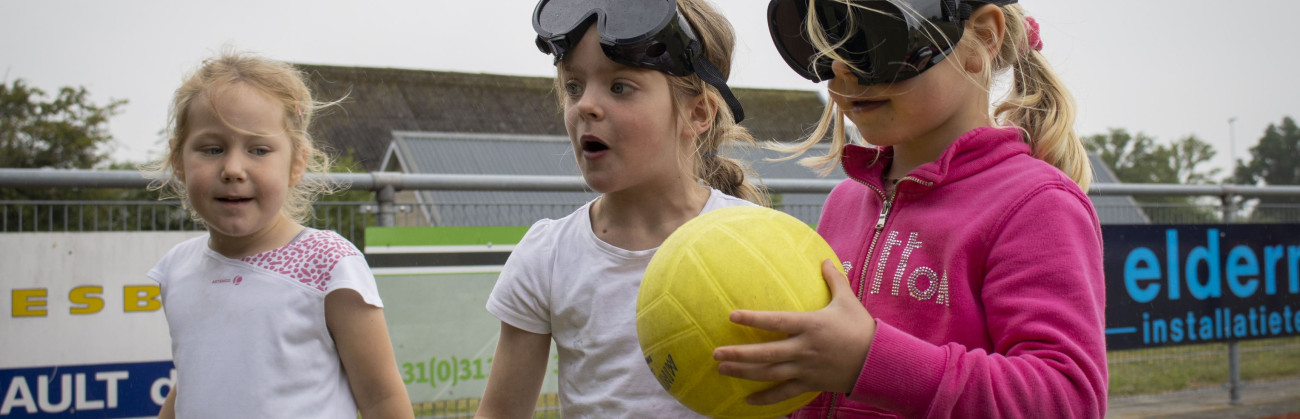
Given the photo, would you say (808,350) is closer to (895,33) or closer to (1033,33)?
(895,33)

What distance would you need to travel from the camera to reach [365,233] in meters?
5.26

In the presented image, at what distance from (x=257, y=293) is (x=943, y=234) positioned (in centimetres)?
188

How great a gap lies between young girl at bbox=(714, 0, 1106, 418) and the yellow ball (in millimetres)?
69

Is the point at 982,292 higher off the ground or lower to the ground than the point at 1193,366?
higher

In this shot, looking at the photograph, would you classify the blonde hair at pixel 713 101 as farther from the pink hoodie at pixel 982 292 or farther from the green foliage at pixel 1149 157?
the green foliage at pixel 1149 157

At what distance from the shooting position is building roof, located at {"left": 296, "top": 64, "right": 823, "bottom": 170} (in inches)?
907

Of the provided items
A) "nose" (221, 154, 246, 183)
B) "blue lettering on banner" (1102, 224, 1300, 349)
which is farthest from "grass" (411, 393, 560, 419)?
"blue lettering on banner" (1102, 224, 1300, 349)

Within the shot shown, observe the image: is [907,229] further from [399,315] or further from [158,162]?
[399,315]

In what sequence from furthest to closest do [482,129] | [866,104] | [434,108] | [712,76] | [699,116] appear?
[434,108] → [482,129] → [699,116] → [712,76] → [866,104]

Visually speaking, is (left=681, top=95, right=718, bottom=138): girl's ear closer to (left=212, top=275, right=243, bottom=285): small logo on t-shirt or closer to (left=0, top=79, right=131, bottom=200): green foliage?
(left=212, top=275, right=243, bottom=285): small logo on t-shirt

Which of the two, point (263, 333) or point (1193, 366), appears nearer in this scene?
point (263, 333)

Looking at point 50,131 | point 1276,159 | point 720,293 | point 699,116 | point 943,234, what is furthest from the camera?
point 1276,159

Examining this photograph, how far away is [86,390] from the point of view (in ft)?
15.5

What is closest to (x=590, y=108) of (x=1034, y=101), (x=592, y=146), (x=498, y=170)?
(x=592, y=146)
